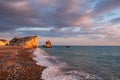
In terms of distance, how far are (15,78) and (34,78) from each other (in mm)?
2188

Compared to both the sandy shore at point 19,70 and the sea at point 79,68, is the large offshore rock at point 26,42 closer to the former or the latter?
the sea at point 79,68

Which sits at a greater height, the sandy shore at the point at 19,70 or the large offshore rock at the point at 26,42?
the large offshore rock at the point at 26,42

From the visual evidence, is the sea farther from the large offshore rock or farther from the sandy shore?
the large offshore rock

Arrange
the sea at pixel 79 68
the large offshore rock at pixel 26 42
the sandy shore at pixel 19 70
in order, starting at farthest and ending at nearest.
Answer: the large offshore rock at pixel 26 42 → the sea at pixel 79 68 → the sandy shore at pixel 19 70

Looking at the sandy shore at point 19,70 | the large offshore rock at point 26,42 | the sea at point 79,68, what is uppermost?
the large offshore rock at point 26,42

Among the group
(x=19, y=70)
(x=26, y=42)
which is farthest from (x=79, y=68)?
(x=26, y=42)

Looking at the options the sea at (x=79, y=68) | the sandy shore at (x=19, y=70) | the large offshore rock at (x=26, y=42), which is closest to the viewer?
the sandy shore at (x=19, y=70)

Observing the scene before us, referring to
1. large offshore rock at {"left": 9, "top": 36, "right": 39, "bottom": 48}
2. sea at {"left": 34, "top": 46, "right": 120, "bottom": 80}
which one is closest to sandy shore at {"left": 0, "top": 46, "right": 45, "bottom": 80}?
sea at {"left": 34, "top": 46, "right": 120, "bottom": 80}

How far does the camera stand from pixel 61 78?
67.6 ft

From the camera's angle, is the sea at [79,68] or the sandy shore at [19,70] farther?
the sea at [79,68]

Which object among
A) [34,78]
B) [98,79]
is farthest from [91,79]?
[34,78]

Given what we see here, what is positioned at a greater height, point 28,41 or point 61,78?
point 28,41

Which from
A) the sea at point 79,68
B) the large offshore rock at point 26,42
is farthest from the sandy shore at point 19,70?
the large offshore rock at point 26,42

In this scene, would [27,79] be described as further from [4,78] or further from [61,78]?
[61,78]
